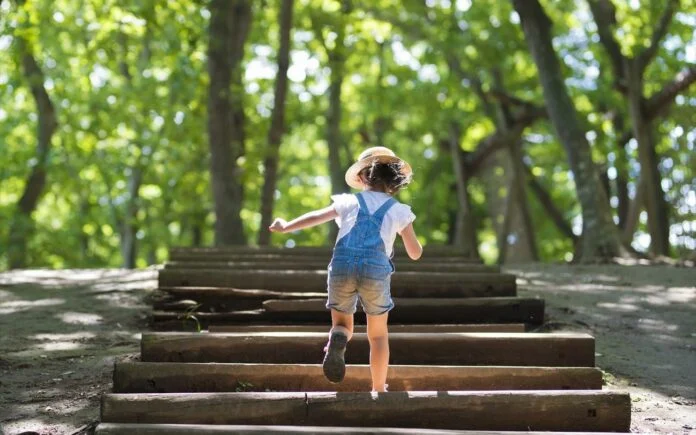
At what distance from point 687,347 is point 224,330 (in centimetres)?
386

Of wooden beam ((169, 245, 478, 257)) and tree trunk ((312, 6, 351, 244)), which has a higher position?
tree trunk ((312, 6, 351, 244))

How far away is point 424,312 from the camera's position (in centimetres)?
715

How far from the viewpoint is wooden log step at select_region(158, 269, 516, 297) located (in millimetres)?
7652

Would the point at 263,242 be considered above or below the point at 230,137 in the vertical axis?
below

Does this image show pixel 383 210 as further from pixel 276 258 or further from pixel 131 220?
pixel 131 220

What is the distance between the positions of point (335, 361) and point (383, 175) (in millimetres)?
1220

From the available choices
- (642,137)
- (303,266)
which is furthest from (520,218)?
→ (303,266)

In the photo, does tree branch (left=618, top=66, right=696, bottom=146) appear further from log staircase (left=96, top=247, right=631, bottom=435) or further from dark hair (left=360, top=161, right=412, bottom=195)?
dark hair (left=360, top=161, right=412, bottom=195)

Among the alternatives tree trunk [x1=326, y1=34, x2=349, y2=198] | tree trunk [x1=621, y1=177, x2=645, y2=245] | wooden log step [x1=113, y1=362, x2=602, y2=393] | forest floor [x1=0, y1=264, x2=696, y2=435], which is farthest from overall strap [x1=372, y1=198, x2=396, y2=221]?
tree trunk [x1=326, y1=34, x2=349, y2=198]

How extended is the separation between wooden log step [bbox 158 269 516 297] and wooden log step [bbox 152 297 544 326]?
0.35 meters

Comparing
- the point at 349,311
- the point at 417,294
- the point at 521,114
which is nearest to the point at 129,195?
the point at 521,114

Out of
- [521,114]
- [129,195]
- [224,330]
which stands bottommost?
[224,330]

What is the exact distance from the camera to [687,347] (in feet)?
23.1

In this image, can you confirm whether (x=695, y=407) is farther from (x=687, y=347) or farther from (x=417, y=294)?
(x=417, y=294)
